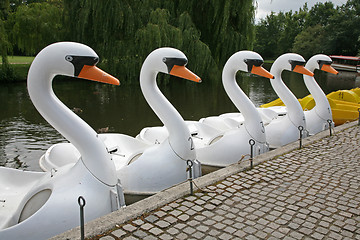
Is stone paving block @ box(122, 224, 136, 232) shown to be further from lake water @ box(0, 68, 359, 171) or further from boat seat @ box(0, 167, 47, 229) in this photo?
lake water @ box(0, 68, 359, 171)

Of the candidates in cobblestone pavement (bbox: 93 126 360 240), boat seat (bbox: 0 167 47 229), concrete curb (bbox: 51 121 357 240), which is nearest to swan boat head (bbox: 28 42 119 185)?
concrete curb (bbox: 51 121 357 240)

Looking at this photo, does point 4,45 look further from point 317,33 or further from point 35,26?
point 317,33

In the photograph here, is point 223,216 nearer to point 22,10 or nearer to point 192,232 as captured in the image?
point 192,232

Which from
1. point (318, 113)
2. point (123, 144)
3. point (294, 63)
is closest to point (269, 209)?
point (123, 144)

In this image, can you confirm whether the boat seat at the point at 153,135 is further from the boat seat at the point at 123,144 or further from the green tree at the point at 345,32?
the green tree at the point at 345,32

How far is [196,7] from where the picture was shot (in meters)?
14.1

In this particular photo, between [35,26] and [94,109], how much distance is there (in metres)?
8.05

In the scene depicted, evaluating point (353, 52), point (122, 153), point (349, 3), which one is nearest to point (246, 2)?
point (122, 153)

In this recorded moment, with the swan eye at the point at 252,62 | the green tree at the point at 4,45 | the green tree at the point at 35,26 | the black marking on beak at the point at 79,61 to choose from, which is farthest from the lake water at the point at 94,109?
the swan eye at the point at 252,62

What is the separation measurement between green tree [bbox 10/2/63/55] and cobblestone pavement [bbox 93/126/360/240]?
1526 centimetres

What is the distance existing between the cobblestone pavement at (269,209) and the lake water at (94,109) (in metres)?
4.40

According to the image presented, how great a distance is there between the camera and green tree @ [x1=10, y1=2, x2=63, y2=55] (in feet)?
57.0

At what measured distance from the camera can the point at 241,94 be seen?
6051 mm

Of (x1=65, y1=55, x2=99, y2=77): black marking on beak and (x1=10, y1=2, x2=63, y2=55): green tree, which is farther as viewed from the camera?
(x1=10, y1=2, x2=63, y2=55): green tree
